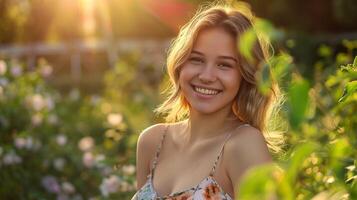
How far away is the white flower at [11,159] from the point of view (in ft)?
18.1

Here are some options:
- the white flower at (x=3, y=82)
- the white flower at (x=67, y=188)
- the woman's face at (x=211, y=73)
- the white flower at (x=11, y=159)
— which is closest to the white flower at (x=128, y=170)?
the white flower at (x=67, y=188)

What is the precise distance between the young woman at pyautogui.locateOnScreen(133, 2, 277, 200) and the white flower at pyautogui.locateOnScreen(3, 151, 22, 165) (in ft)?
9.43

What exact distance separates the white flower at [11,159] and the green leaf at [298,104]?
464cm

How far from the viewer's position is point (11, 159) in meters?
5.53

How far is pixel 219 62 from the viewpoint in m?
2.54

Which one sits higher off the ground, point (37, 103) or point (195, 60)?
point (37, 103)

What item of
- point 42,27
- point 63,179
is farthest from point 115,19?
point 63,179

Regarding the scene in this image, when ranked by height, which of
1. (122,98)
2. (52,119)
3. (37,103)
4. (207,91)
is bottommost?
(207,91)

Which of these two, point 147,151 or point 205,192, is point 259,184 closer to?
point 205,192

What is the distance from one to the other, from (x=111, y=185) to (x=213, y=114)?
169cm

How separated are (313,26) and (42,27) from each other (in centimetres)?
789

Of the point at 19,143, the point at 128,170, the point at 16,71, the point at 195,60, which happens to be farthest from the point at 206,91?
the point at 16,71

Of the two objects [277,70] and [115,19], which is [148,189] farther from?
[115,19]

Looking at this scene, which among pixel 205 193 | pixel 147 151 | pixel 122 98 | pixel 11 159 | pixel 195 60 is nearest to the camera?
pixel 205 193
